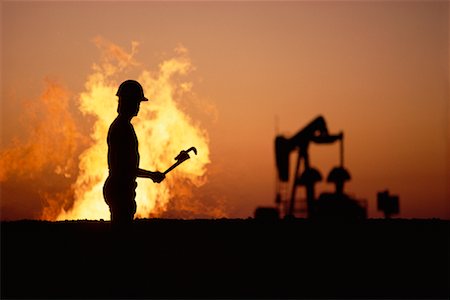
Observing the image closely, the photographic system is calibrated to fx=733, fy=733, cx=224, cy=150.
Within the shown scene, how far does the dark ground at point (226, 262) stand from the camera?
817 cm

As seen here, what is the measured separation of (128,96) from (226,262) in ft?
9.38

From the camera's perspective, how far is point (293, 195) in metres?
36.9

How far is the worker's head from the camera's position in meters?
8.44

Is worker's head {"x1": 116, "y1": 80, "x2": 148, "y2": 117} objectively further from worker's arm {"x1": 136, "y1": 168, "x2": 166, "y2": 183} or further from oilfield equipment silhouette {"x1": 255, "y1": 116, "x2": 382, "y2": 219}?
oilfield equipment silhouette {"x1": 255, "y1": 116, "x2": 382, "y2": 219}

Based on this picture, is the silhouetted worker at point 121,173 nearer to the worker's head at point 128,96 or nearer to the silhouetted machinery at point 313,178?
the worker's head at point 128,96

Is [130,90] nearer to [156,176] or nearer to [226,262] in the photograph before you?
[156,176]

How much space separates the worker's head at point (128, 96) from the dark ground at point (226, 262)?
1414mm

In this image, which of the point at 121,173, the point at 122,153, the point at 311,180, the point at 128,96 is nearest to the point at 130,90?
the point at 128,96

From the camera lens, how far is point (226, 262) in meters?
9.95

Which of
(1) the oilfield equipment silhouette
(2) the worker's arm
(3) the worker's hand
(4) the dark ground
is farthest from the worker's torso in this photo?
(1) the oilfield equipment silhouette

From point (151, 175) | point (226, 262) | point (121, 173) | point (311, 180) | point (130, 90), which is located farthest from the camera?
point (311, 180)

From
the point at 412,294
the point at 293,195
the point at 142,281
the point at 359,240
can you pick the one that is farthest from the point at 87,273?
the point at 293,195

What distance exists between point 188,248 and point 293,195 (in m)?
26.0

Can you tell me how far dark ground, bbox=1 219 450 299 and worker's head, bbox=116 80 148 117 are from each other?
4.64 ft
